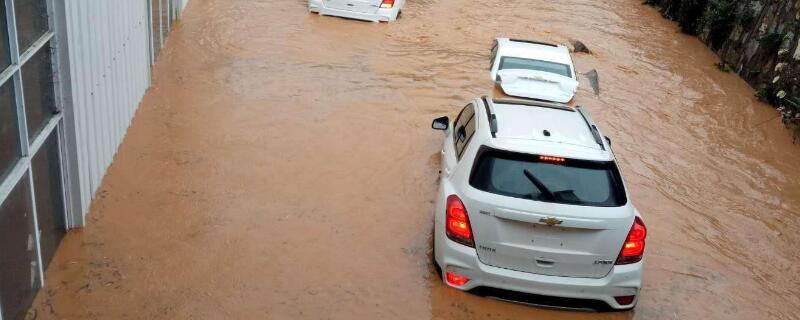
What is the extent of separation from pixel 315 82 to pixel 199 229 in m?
6.04

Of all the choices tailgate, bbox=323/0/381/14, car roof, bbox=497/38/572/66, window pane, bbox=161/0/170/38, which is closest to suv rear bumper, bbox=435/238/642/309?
car roof, bbox=497/38/572/66

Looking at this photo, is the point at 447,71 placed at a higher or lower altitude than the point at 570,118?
lower

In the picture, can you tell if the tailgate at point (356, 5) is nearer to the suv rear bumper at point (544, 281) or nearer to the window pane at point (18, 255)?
the suv rear bumper at point (544, 281)

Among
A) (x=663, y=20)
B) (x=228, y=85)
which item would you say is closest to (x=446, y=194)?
(x=228, y=85)

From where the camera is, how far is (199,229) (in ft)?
29.8

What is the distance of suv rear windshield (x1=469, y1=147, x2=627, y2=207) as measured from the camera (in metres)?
7.41

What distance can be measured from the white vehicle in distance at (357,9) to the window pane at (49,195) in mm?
11350

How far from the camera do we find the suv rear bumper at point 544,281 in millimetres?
7461

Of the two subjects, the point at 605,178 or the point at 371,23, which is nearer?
the point at 605,178

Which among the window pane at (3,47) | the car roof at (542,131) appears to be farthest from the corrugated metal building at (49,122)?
the car roof at (542,131)

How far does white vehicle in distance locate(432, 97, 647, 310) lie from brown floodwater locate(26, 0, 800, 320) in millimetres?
520

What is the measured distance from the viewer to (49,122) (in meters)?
7.95

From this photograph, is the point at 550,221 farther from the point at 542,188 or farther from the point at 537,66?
the point at 537,66

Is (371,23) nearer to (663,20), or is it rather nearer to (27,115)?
(663,20)
